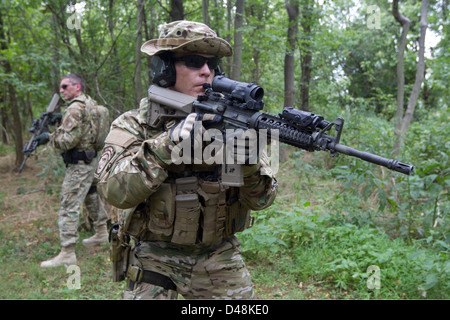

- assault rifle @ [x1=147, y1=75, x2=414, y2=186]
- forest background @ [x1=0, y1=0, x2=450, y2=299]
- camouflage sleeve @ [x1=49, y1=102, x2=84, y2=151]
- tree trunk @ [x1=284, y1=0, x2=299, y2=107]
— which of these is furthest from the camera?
tree trunk @ [x1=284, y1=0, x2=299, y2=107]

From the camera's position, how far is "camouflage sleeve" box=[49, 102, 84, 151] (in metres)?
4.66

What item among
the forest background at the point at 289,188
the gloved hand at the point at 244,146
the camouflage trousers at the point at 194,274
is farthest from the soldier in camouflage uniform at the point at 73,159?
the gloved hand at the point at 244,146

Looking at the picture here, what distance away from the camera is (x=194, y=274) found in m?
2.16

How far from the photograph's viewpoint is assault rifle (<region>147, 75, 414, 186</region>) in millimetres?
1772

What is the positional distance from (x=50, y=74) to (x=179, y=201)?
6.38 meters

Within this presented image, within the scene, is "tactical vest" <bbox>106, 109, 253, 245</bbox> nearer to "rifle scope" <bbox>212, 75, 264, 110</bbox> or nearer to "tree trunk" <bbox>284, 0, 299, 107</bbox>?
"rifle scope" <bbox>212, 75, 264, 110</bbox>

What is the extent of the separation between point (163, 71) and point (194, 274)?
4.12ft

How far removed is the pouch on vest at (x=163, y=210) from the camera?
6.77 ft

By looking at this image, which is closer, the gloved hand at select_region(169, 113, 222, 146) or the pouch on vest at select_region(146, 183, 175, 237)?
the gloved hand at select_region(169, 113, 222, 146)

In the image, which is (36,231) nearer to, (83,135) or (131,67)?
(83,135)

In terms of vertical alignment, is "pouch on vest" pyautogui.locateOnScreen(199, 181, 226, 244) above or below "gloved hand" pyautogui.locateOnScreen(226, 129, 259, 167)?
below

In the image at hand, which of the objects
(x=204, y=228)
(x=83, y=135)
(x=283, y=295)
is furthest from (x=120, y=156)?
(x=83, y=135)

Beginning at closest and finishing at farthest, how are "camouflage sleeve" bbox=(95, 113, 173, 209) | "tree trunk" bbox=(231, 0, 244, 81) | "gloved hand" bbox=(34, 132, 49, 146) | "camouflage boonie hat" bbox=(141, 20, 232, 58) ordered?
1. "camouflage sleeve" bbox=(95, 113, 173, 209)
2. "camouflage boonie hat" bbox=(141, 20, 232, 58)
3. "gloved hand" bbox=(34, 132, 49, 146)
4. "tree trunk" bbox=(231, 0, 244, 81)

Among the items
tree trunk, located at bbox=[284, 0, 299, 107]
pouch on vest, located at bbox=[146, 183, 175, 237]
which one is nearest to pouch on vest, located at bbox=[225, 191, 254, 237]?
pouch on vest, located at bbox=[146, 183, 175, 237]
